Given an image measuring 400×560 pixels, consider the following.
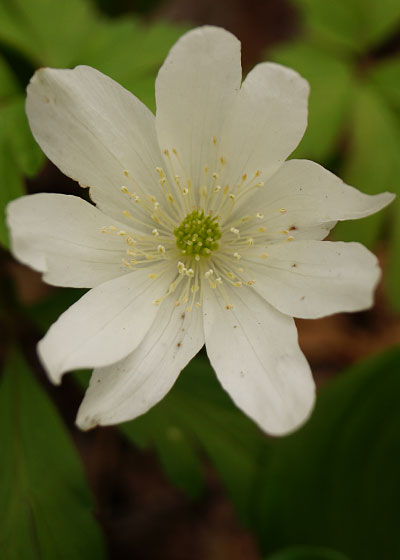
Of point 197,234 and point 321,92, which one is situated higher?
point 321,92

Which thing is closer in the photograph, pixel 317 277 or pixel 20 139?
pixel 317 277

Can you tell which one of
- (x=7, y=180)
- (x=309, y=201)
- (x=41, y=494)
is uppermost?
(x=309, y=201)

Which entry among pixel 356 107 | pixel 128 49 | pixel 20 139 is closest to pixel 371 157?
pixel 356 107

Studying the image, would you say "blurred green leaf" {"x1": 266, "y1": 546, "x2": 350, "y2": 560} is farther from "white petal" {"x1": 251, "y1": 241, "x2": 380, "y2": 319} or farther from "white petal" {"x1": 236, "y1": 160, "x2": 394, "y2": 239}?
"white petal" {"x1": 236, "y1": 160, "x2": 394, "y2": 239}

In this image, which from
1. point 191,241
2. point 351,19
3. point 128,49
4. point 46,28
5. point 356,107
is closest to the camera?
point 191,241

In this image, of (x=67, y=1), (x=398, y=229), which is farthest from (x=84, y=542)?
(x=67, y=1)

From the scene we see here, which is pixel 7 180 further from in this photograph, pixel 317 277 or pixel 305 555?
pixel 305 555

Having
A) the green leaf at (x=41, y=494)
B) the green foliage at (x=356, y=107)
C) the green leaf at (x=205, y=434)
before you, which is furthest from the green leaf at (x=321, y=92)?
the green leaf at (x=41, y=494)
